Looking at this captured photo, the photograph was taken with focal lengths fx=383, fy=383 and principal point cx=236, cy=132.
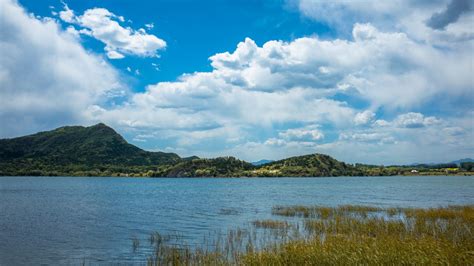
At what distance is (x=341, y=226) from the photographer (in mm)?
36812

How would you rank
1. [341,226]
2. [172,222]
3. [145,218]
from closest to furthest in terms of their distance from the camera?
[341,226] → [172,222] → [145,218]

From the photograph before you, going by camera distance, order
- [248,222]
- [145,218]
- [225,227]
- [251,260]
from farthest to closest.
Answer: [145,218]
[248,222]
[225,227]
[251,260]

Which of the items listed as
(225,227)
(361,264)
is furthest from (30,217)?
(361,264)

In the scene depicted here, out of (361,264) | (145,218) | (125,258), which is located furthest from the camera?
(145,218)

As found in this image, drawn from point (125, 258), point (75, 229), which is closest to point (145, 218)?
point (75, 229)

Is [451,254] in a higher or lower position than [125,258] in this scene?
higher

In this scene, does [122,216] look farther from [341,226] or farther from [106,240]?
[341,226]

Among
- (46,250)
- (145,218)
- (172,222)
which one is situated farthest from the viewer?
(145,218)

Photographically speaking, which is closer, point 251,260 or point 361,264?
point 361,264

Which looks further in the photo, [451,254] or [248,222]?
[248,222]

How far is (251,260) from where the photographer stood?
832 inches

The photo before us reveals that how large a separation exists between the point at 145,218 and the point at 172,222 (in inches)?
274

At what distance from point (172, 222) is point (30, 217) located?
22.4 meters

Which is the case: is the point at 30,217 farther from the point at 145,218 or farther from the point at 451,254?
the point at 451,254
